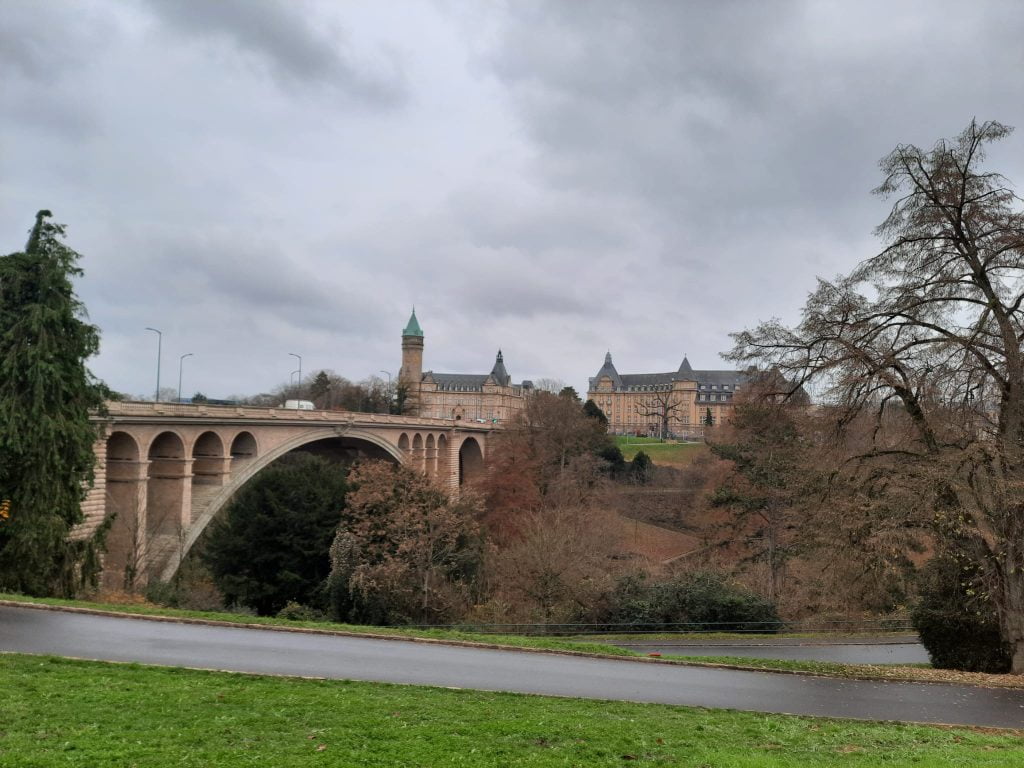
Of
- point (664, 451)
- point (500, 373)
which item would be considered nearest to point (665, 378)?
point (500, 373)

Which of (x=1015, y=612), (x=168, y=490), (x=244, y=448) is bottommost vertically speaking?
(x=1015, y=612)

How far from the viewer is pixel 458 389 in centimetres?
16375

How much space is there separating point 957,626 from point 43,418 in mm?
20781

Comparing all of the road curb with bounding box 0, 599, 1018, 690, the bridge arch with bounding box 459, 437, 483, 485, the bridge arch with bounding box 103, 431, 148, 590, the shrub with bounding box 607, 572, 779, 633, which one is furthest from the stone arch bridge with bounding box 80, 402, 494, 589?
the bridge arch with bounding box 459, 437, 483, 485

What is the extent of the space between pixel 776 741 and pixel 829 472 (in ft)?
22.8

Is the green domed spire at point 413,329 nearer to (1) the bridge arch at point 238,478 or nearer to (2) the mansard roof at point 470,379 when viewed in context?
(2) the mansard roof at point 470,379

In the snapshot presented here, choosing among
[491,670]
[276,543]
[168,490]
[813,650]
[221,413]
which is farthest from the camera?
[221,413]

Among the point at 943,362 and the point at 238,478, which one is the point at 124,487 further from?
the point at 943,362

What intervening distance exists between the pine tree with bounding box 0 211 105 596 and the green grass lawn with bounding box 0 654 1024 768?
964cm

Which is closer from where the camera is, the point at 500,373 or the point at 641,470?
the point at 641,470

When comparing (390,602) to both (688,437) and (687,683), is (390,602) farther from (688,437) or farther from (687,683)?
(688,437)

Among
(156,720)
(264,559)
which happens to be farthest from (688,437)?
(156,720)

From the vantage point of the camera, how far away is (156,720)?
24.4ft

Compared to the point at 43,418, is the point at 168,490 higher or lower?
lower
